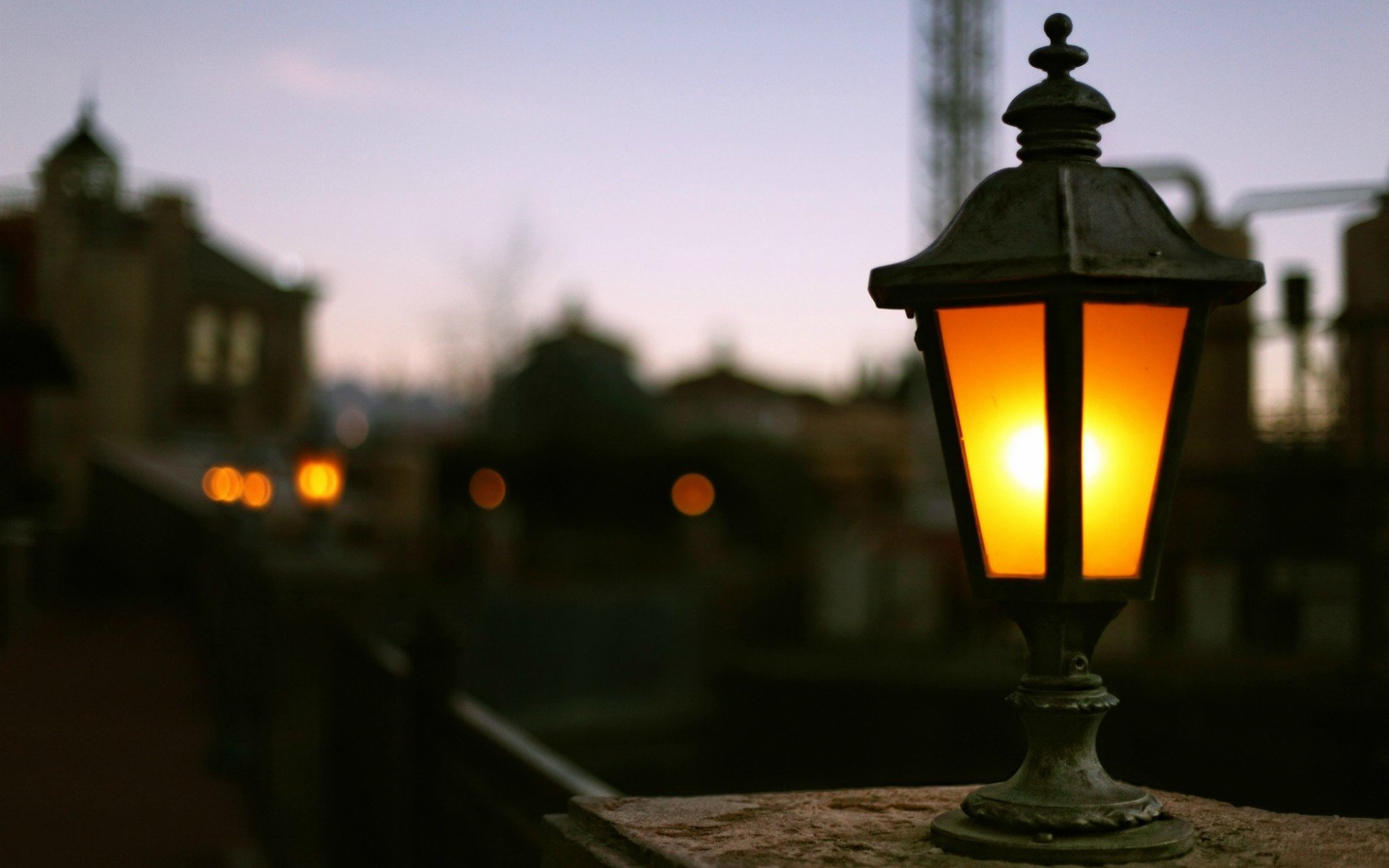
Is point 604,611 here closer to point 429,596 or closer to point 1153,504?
point 429,596

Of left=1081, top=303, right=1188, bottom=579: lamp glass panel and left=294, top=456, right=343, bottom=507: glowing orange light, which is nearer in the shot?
left=1081, top=303, right=1188, bottom=579: lamp glass panel

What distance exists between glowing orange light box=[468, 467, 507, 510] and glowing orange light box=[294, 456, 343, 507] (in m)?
25.0

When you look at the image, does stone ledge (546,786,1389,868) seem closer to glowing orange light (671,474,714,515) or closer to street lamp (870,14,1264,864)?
street lamp (870,14,1264,864)

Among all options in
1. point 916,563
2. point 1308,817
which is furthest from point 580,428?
point 1308,817

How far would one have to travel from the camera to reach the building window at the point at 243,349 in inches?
1457

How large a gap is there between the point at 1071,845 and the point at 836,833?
1.21ft

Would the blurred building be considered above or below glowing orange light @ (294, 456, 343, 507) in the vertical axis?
above

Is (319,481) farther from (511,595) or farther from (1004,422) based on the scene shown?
(511,595)

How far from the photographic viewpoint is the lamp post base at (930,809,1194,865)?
1.89 metres

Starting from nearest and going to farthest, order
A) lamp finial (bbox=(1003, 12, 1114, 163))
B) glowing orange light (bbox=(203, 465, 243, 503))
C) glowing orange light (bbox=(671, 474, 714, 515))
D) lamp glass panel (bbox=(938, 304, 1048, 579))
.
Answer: lamp glass panel (bbox=(938, 304, 1048, 579)), lamp finial (bbox=(1003, 12, 1114, 163)), glowing orange light (bbox=(203, 465, 243, 503)), glowing orange light (bbox=(671, 474, 714, 515))

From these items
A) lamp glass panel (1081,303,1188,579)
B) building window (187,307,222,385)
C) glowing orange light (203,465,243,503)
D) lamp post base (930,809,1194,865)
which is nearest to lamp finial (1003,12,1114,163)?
lamp glass panel (1081,303,1188,579)

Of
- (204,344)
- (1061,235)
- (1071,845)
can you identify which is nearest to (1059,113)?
(1061,235)

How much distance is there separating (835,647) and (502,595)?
286 inches

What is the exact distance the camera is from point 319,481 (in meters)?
13.8
